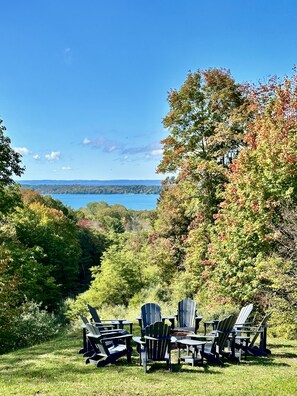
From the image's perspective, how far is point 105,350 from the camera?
7125mm

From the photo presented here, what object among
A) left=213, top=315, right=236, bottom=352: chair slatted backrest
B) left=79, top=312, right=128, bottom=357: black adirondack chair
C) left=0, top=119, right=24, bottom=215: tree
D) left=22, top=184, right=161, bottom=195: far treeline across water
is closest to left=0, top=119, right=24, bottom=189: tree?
left=0, top=119, right=24, bottom=215: tree

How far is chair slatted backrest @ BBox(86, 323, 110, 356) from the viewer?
712 cm

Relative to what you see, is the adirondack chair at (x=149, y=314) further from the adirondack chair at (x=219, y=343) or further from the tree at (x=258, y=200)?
the tree at (x=258, y=200)

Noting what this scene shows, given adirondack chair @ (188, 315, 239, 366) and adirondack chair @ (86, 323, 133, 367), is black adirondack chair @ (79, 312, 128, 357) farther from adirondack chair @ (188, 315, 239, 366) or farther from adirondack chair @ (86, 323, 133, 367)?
Result: adirondack chair @ (188, 315, 239, 366)

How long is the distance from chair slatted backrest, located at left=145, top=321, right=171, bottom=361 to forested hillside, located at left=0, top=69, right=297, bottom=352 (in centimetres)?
518

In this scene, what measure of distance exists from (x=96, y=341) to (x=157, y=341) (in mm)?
1401

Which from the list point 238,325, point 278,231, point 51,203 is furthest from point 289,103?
point 51,203

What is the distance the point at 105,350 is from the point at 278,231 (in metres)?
6.87

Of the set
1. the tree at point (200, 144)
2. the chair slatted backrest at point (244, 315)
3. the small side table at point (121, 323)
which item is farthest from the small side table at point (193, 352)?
the tree at point (200, 144)

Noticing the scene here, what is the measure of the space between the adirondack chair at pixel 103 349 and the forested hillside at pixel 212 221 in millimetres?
5453

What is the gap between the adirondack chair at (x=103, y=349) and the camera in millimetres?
7156

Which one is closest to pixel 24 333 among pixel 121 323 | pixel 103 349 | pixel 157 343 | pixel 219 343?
pixel 121 323

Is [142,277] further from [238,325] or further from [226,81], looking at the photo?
[238,325]

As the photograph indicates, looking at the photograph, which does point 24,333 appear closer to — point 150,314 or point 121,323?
point 121,323
